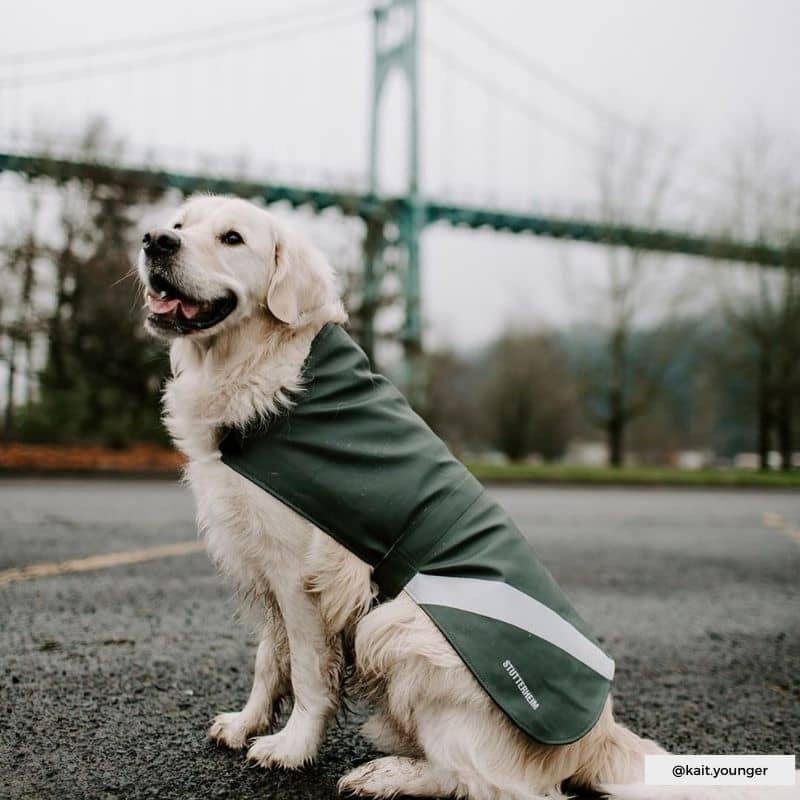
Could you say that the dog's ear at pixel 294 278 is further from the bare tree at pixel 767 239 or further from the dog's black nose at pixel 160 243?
the bare tree at pixel 767 239

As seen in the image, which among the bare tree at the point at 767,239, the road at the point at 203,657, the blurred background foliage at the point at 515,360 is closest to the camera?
the road at the point at 203,657

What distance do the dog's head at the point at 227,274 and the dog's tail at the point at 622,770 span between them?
1465 mm

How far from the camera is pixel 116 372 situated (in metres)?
15.4

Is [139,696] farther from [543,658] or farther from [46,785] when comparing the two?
[543,658]

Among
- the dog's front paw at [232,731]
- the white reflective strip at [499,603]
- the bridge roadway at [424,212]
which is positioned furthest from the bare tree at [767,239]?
the dog's front paw at [232,731]

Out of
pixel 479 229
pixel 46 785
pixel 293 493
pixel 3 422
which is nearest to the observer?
pixel 46 785

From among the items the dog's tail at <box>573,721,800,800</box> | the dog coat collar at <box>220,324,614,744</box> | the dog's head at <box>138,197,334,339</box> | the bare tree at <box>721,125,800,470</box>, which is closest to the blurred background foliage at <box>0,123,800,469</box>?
the bare tree at <box>721,125,800,470</box>

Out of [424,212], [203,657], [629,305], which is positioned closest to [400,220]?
[424,212]

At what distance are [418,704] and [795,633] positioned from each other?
303 centimetres

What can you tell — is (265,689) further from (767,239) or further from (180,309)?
(767,239)

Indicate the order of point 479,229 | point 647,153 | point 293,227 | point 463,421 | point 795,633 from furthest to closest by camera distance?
point 463,421
point 479,229
point 647,153
point 795,633
point 293,227

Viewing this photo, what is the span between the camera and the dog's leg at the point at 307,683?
90.5 inches

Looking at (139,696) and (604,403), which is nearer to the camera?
(139,696)

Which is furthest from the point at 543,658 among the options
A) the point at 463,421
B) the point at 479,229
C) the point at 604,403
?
the point at 463,421
